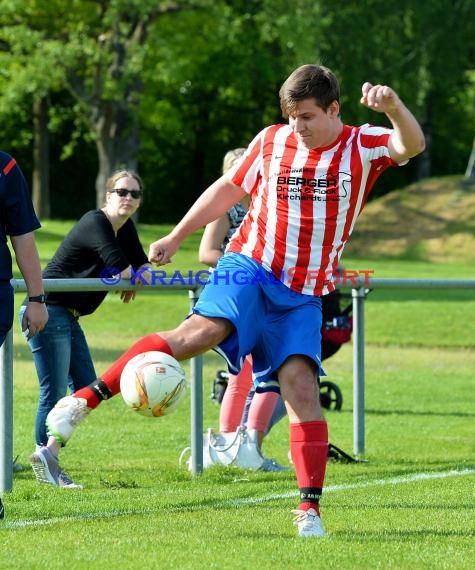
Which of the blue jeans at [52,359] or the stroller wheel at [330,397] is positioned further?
the stroller wheel at [330,397]

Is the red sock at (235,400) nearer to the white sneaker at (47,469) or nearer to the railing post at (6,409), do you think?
the white sneaker at (47,469)

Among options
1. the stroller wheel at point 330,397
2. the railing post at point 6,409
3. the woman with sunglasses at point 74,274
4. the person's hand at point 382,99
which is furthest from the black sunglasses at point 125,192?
the stroller wheel at point 330,397

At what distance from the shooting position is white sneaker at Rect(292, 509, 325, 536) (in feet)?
18.7

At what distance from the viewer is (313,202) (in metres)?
5.84

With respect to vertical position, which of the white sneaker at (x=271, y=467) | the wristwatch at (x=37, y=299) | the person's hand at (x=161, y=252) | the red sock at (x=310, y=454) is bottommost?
the white sneaker at (x=271, y=467)

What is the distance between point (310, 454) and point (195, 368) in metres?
2.09

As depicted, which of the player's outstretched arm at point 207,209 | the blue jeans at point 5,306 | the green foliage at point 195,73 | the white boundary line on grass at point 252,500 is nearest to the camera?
the blue jeans at point 5,306

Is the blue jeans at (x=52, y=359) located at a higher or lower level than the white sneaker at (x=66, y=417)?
lower

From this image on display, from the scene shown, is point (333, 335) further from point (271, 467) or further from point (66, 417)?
point (66, 417)

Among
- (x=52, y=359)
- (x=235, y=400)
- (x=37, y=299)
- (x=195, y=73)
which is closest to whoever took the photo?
(x=37, y=299)

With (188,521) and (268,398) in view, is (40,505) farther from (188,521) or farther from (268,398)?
(268,398)

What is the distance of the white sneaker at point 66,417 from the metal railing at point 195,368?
116 centimetres

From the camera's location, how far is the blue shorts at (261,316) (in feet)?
18.7

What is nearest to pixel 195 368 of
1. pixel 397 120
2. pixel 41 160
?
pixel 397 120
